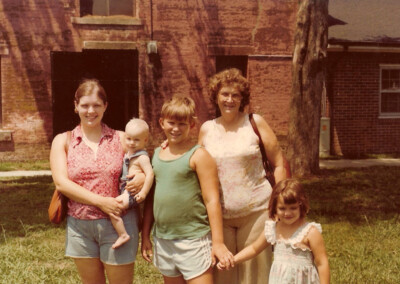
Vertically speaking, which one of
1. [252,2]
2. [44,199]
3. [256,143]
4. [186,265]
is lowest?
[44,199]

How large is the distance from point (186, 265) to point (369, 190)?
7.13m

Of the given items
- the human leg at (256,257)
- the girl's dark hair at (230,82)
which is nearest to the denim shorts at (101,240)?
the human leg at (256,257)

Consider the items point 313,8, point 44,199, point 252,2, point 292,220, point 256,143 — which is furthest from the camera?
point 252,2

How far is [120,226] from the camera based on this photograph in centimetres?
→ 318

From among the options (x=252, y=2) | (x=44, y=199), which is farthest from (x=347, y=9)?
(x=44, y=199)

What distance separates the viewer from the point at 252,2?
15.0 m

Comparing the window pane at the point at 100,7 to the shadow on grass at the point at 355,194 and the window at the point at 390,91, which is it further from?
the window at the point at 390,91

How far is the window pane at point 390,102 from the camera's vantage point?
16.5 metres

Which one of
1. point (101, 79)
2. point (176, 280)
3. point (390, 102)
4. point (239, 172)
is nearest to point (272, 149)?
point (239, 172)

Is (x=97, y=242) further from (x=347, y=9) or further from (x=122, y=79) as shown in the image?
(x=347, y=9)

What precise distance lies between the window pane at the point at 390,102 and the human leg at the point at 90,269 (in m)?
14.7

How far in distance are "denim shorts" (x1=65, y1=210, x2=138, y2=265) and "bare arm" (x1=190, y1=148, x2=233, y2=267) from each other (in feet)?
1.57

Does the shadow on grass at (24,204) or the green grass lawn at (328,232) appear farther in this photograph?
the shadow on grass at (24,204)

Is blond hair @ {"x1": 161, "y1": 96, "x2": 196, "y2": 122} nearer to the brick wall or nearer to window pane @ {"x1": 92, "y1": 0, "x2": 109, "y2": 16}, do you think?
window pane @ {"x1": 92, "y1": 0, "x2": 109, "y2": 16}
